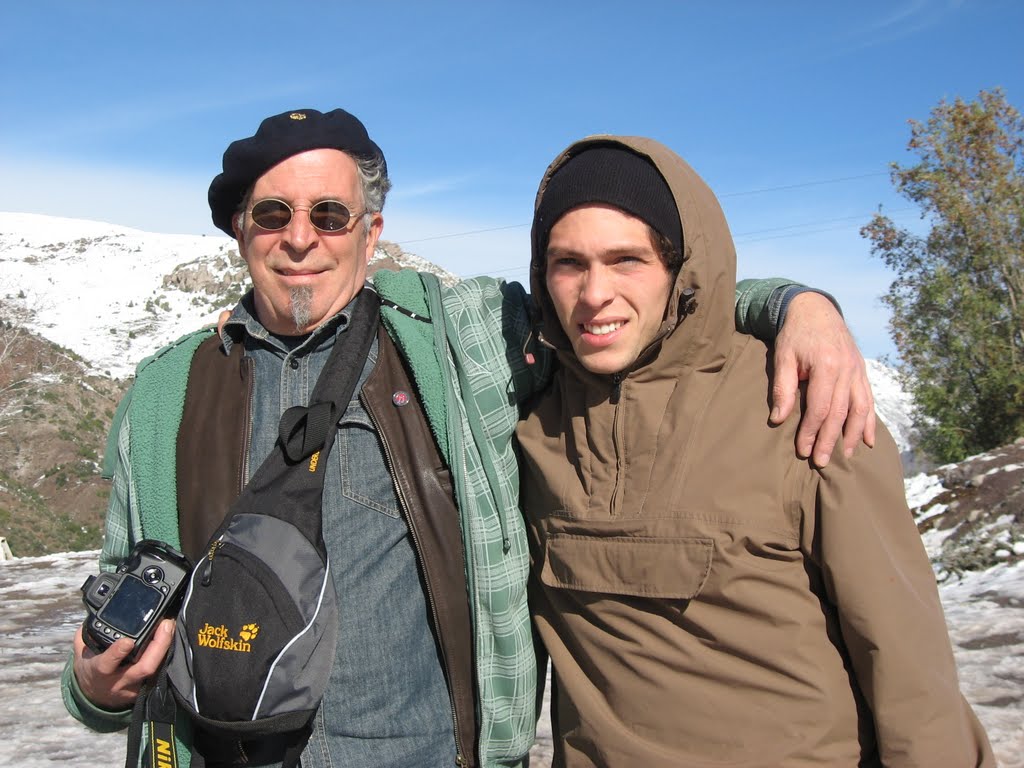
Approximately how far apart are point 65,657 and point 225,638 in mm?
3752

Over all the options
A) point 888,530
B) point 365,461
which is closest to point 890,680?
point 888,530

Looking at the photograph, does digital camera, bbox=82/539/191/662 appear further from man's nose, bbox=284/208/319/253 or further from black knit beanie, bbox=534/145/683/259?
black knit beanie, bbox=534/145/683/259

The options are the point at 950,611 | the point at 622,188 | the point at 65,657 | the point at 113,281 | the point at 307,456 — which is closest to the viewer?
the point at 622,188

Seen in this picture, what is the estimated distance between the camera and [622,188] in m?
1.82

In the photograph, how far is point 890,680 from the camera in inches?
65.2

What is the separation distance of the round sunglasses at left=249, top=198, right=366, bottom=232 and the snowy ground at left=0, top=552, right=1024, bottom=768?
2.25m

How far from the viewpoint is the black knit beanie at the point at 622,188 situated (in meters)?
1.81

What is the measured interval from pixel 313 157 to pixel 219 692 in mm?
1366

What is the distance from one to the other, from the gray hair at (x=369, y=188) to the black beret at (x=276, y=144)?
3 cm

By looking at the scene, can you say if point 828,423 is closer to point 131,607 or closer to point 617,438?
point 617,438

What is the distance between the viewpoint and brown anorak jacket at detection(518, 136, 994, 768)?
1.67 metres

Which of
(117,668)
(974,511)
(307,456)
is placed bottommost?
(974,511)

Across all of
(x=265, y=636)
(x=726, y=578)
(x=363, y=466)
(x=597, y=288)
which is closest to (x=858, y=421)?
(x=726, y=578)

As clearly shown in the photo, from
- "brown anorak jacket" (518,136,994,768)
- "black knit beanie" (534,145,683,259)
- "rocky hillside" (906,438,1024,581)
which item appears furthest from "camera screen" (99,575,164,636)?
"rocky hillside" (906,438,1024,581)
